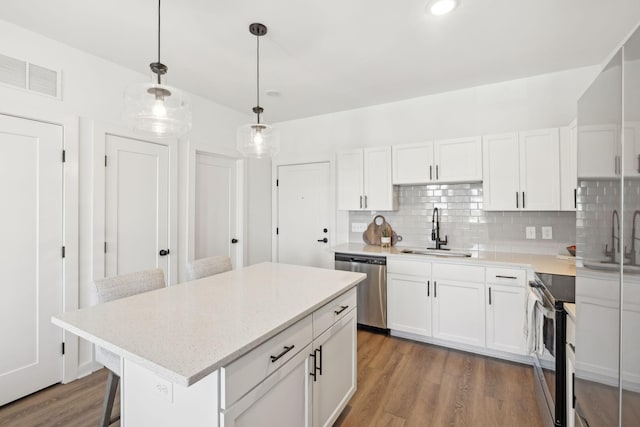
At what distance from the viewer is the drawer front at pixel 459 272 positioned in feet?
9.01

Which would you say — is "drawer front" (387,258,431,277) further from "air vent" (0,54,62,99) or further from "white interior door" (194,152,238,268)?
"air vent" (0,54,62,99)

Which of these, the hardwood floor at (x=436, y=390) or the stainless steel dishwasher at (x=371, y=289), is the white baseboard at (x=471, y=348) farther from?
the stainless steel dishwasher at (x=371, y=289)

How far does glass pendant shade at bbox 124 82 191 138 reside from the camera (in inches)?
61.7

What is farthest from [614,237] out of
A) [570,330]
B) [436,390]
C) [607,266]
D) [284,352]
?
[436,390]

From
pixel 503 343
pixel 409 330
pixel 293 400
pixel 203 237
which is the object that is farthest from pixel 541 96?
pixel 203 237

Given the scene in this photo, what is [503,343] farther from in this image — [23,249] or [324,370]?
[23,249]

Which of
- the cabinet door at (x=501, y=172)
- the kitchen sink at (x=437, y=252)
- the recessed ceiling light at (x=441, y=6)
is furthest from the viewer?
the kitchen sink at (x=437, y=252)

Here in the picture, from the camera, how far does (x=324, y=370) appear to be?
5.42 ft

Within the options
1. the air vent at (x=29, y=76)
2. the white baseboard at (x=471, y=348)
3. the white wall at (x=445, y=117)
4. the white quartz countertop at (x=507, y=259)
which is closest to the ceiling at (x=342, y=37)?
the white wall at (x=445, y=117)

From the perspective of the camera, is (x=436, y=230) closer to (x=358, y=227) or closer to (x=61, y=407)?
(x=358, y=227)

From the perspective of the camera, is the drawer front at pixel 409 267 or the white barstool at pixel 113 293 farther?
the drawer front at pixel 409 267

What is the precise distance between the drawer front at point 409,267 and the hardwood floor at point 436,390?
2.44ft

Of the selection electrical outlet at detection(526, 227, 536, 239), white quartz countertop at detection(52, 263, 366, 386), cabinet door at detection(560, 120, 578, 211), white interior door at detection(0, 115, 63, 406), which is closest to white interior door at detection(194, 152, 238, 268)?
white interior door at detection(0, 115, 63, 406)

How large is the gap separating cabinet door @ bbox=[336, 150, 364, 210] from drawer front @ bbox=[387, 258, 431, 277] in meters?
0.82
